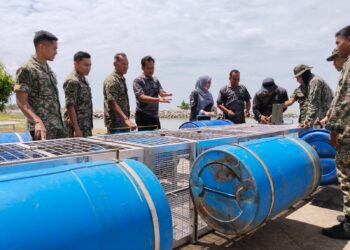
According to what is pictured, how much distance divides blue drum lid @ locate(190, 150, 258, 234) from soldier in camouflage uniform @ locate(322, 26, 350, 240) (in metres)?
1.33

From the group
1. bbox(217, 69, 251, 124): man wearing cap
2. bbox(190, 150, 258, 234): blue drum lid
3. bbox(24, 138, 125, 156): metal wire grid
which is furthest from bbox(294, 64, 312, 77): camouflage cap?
bbox(24, 138, 125, 156): metal wire grid

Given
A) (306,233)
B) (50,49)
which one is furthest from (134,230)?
(50,49)

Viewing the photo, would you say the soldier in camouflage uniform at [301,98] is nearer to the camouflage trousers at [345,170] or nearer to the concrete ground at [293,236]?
the concrete ground at [293,236]

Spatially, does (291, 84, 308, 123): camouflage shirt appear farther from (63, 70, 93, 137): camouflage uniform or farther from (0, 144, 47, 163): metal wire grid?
(0, 144, 47, 163): metal wire grid

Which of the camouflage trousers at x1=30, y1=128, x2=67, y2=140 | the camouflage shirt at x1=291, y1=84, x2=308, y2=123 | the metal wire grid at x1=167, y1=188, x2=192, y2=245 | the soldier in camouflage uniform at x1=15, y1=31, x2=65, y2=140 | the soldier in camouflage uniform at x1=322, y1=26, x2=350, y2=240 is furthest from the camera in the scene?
the camouflage shirt at x1=291, y1=84, x2=308, y2=123

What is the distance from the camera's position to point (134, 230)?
1.69m

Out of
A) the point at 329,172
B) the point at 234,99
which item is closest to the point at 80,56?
the point at 234,99

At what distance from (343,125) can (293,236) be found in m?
1.24

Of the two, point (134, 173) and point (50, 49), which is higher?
point (50, 49)

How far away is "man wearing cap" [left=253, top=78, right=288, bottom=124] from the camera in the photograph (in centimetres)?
622

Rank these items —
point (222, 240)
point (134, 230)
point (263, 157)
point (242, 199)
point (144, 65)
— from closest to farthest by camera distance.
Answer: point (134, 230) < point (242, 199) < point (263, 157) < point (222, 240) < point (144, 65)

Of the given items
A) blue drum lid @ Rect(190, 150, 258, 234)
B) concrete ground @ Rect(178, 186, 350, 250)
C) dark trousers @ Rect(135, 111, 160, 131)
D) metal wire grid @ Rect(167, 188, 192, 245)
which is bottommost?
concrete ground @ Rect(178, 186, 350, 250)

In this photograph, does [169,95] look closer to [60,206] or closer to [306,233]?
[306,233]

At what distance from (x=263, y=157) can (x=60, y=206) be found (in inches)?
70.0
